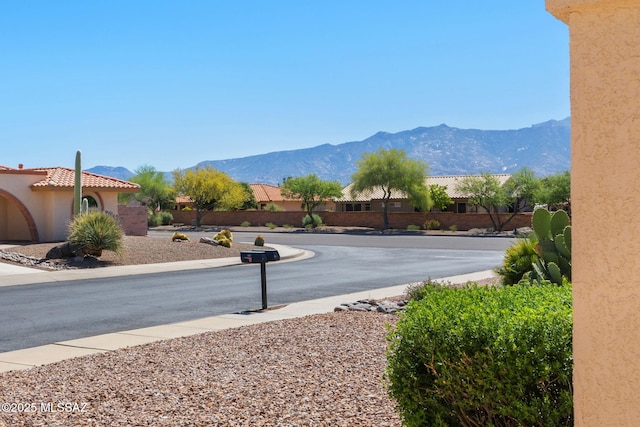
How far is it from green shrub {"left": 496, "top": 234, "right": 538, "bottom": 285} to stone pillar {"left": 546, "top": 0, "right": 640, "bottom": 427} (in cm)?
985

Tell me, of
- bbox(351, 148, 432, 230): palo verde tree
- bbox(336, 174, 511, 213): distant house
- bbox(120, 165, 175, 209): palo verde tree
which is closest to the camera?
bbox(351, 148, 432, 230): palo verde tree

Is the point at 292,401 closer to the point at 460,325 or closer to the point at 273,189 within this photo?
the point at 460,325

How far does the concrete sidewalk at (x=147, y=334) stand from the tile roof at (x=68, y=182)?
24396 millimetres

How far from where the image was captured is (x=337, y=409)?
6.27 meters

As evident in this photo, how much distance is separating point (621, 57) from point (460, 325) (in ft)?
5.95

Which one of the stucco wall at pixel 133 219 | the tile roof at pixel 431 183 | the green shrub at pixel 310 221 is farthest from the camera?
the tile roof at pixel 431 183

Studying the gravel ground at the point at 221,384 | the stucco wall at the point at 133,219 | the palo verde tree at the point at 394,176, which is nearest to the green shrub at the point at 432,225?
the palo verde tree at the point at 394,176

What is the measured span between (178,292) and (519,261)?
8463 millimetres

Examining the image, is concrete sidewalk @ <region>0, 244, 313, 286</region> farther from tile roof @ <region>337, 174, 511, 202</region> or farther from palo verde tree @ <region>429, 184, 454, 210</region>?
palo verde tree @ <region>429, 184, 454, 210</region>

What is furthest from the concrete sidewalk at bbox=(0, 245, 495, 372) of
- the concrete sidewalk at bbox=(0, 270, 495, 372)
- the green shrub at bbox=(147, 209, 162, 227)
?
the green shrub at bbox=(147, 209, 162, 227)

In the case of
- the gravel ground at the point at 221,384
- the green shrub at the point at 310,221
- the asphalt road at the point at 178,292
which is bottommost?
the asphalt road at the point at 178,292

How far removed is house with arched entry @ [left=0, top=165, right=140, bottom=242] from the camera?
3622 centimetres

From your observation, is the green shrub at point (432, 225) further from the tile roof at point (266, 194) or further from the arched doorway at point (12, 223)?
the tile roof at point (266, 194)

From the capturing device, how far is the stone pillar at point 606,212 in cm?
364
